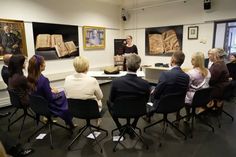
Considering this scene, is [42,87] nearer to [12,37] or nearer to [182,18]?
[12,37]

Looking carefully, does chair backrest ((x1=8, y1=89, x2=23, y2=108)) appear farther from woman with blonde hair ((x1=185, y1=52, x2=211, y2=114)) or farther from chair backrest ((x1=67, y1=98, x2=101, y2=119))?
woman with blonde hair ((x1=185, y1=52, x2=211, y2=114))

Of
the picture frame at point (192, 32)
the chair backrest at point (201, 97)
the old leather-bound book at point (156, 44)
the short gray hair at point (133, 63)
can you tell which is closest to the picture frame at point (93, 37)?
the old leather-bound book at point (156, 44)

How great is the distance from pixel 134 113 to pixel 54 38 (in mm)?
3567

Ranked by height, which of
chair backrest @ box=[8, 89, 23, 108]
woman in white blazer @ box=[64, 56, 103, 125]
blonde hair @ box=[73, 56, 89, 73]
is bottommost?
chair backrest @ box=[8, 89, 23, 108]

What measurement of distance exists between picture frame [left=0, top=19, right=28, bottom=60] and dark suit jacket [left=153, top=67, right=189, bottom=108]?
3390mm

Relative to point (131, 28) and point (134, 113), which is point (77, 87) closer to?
point (134, 113)

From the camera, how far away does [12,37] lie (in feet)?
13.3

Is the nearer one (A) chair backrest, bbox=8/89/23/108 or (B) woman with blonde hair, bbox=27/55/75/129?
(B) woman with blonde hair, bbox=27/55/75/129

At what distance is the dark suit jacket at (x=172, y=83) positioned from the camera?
2529 mm

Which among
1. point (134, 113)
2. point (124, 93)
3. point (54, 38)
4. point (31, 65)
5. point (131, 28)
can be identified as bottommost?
point (134, 113)

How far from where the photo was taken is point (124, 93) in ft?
7.64

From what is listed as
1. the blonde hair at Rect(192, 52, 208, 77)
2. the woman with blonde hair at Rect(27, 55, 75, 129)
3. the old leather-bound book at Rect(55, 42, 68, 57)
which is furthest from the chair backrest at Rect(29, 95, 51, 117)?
the old leather-bound book at Rect(55, 42, 68, 57)

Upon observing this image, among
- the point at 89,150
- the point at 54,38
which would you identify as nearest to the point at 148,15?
the point at 54,38

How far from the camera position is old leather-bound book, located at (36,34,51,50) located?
4.55 metres
